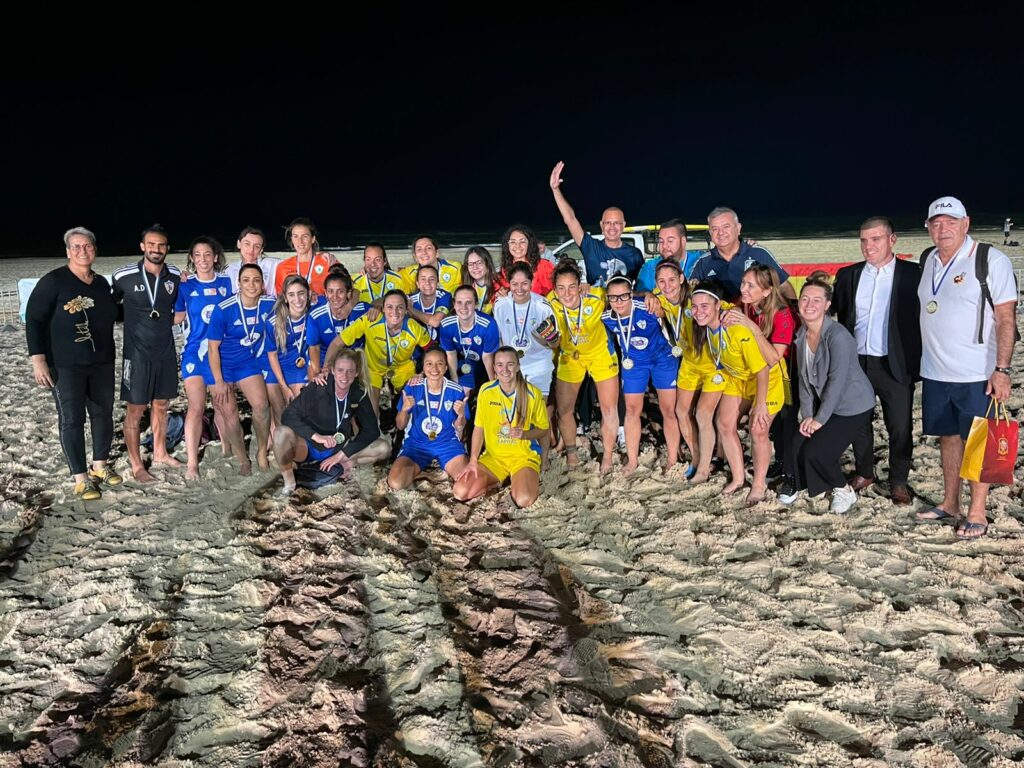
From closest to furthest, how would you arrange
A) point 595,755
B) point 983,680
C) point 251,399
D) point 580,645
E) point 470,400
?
point 595,755, point 983,680, point 580,645, point 251,399, point 470,400

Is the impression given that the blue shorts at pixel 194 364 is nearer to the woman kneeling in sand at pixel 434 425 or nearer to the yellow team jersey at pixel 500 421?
the woman kneeling in sand at pixel 434 425

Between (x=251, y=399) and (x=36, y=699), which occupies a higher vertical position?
(x=251, y=399)

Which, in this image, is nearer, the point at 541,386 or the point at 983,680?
the point at 983,680

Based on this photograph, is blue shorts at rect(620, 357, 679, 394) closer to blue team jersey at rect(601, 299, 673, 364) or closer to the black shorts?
blue team jersey at rect(601, 299, 673, 364)

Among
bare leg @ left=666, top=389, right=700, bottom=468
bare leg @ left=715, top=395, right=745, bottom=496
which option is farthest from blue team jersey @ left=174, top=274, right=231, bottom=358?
bare leg @ left=715, top=395, right=745, bottom=496

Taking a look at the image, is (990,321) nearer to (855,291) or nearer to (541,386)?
(855,291)

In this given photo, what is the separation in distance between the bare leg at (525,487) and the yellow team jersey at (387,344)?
135 cm

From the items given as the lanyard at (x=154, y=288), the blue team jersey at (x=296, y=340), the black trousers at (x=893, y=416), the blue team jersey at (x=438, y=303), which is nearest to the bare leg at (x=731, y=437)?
the black trousers at (x=893, y=416)

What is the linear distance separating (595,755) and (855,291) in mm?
3308

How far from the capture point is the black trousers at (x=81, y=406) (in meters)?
4.52

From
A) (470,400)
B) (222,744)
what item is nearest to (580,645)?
(222,744)

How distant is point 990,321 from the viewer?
370cm

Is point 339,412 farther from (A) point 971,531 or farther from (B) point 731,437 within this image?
(A) point 971,531

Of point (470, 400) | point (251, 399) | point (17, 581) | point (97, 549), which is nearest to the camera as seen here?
point (17, 581)
